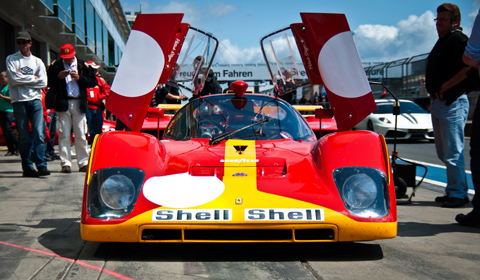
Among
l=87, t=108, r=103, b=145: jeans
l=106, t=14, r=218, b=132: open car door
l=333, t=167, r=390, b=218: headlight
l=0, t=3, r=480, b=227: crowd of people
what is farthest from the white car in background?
l=333, t=167, r=390, b=218: headlight

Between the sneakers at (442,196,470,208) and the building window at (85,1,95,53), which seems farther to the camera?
the building window at (85,1,95,53)

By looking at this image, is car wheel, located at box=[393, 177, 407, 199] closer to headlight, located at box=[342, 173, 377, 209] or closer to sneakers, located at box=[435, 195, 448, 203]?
sneakers, located at box=[435, 195, 448, 203]

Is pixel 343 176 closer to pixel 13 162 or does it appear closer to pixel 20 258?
pixel 20 258

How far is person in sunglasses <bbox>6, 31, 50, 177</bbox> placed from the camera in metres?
6.77

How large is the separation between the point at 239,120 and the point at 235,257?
70.1 inches

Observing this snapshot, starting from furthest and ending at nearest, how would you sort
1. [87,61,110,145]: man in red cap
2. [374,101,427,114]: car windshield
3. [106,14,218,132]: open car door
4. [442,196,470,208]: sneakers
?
[374,101,427,114]: car windshield → [87,61,110,145]: man in red cap → [442,196,470,208]: sneakers → [106,14,218,132]: open car door

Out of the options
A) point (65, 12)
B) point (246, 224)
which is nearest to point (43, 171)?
point (246, 224)

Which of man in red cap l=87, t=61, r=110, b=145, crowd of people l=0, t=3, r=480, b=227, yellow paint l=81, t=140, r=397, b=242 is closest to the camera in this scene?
yellow paint l=81, t=140, r=397, b=242

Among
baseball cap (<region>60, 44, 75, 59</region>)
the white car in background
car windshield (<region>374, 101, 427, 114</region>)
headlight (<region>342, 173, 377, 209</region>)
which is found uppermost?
baseball cap (<region>60, 44, 75, 59</region>)

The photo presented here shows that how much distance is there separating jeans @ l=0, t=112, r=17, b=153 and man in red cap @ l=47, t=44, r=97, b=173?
9.30ft

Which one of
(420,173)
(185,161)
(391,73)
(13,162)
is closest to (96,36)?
(391,73)

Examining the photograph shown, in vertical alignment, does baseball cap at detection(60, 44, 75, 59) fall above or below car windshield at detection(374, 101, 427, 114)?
above

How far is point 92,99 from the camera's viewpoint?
28.6 ft

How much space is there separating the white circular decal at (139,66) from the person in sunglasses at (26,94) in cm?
272
